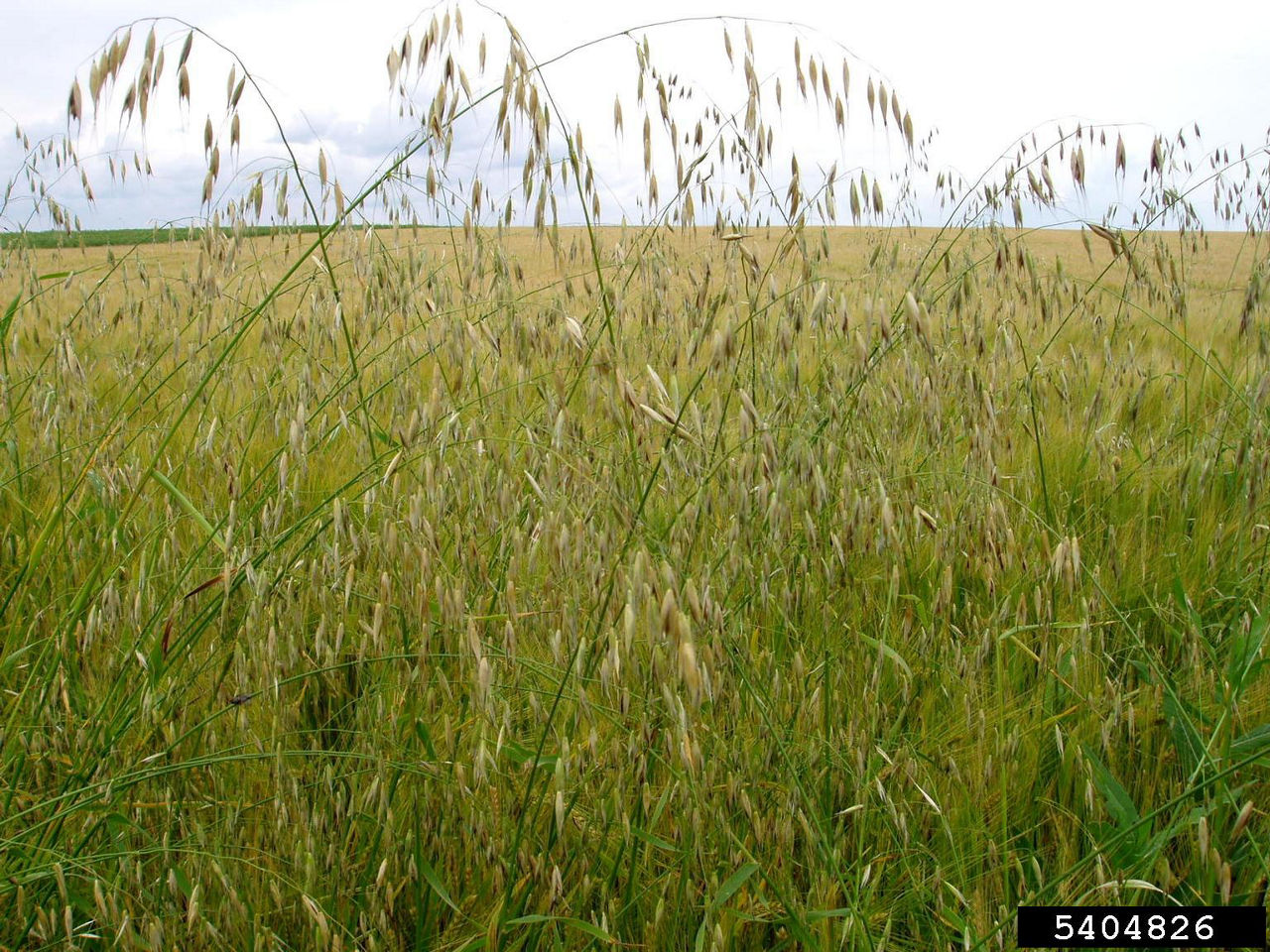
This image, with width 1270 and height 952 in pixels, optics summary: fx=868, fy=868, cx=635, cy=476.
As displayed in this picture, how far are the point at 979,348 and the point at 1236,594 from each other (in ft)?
2.33

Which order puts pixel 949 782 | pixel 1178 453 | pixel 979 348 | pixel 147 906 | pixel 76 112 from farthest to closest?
pixel 1178 453
pixel 979 348
pixel 76 112
pixel 949 782
pixel 147 906

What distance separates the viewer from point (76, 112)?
1638 mm

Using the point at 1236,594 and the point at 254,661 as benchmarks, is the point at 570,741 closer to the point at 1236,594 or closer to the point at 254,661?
the point at 254,661

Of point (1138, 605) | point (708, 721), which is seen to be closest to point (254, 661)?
point (708, 721)

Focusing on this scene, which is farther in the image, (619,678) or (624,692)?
(619,678)

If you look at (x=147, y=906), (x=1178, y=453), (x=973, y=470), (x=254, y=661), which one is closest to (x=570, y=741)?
(x=254, y=661)

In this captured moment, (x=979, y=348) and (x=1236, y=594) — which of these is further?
(x=979, y=348)

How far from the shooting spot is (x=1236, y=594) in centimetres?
176

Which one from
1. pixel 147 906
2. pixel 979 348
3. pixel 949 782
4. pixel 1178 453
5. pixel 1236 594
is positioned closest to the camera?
pixel 147 906

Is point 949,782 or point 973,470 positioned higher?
point 973,470

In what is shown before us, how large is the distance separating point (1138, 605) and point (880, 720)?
77 cm

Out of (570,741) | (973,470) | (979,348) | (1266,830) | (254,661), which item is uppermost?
(979,348)

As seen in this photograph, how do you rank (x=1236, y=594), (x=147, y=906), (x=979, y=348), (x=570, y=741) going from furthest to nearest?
1. (x=979, y=348)
2. (x=1236, y=594)
3. (x=570, y=741)
4. (x=147, y=906)

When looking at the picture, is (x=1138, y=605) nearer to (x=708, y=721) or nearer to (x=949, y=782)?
(x=949, y=782)
